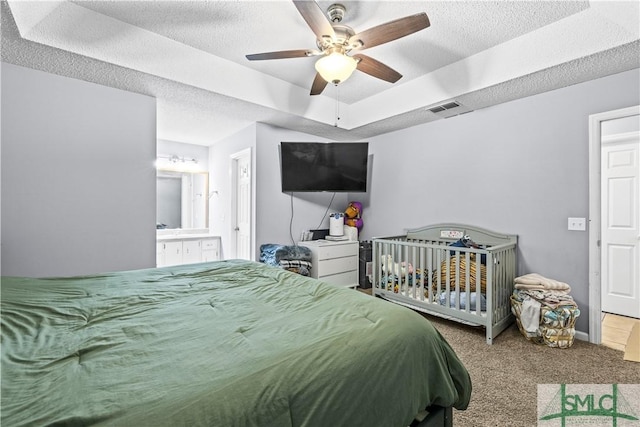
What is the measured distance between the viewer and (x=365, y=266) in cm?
428

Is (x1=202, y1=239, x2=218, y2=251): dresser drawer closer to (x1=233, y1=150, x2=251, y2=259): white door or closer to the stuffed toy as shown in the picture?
(x1=233, y1=150, x2=251, y2=259): white door

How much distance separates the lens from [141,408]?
654 millimetres

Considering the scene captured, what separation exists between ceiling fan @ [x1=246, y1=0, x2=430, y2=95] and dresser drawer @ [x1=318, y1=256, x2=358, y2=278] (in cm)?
241

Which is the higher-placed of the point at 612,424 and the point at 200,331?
the point at 200,331

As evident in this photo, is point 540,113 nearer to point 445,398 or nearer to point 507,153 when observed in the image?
point 507,153

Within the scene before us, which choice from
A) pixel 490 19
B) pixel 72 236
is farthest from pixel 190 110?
pixel 490 19

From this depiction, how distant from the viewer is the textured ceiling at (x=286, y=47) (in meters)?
Answer: 2.09

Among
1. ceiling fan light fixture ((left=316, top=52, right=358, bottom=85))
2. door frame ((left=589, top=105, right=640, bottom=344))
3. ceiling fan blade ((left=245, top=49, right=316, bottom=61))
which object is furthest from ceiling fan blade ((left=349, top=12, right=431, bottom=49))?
door frame ((left=589, top=105, right=640, bottom=344))

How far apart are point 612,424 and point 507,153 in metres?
2.35

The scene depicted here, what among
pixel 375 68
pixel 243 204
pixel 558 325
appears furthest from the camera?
pixel 243 204

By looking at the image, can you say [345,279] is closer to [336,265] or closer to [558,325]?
[336,265]

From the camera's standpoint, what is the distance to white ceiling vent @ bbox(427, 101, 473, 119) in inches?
124

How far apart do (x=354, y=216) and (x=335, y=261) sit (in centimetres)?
87

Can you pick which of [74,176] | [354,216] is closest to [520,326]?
[354,216]
